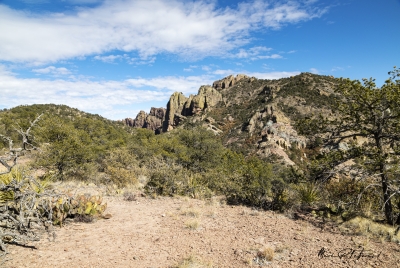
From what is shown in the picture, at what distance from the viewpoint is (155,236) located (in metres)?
6.39

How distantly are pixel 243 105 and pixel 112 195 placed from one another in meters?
77.8

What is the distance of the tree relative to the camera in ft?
23.3

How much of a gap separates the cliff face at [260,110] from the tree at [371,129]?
72.1 ft

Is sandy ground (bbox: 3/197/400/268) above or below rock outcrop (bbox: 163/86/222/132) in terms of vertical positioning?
below

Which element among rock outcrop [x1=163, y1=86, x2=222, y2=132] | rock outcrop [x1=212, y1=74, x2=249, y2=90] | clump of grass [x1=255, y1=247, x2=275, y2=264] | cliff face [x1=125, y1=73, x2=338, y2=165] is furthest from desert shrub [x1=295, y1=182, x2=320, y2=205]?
rock outcrop [x1=212, y1=74, x2=249, y2=90]

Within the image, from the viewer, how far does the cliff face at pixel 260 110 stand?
171ft

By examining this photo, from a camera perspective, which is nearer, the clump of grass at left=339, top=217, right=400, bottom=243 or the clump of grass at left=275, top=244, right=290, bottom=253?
the clump of grass at left=275, top=244, right=290, bottom=253

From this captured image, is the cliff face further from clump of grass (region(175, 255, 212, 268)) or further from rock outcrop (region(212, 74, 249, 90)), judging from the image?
clump of grass (region(175, 255, 212, 268))

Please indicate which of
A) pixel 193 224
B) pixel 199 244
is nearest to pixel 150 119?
pixel 193 224

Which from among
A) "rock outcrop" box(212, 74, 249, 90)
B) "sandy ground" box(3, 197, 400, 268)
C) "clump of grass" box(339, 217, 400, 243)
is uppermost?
"rock outcrop" box(212, 74, 249, 90)

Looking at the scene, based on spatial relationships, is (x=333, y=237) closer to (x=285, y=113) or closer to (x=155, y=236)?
(x=155, y=236)

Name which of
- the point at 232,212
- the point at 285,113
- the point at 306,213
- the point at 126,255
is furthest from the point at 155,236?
the point at 285,113

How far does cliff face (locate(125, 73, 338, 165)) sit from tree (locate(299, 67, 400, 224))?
21980mm

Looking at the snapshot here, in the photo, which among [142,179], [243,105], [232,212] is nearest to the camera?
[232,212]
